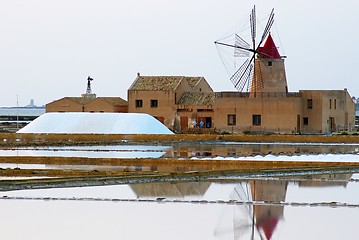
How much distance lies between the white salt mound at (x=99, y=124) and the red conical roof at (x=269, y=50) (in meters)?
4.43

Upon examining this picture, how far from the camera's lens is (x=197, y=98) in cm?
3123

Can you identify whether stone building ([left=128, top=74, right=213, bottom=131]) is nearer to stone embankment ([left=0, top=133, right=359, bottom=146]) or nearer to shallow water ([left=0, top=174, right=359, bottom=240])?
stone embankment ([left=0, top=133, right=359, bottom=146])

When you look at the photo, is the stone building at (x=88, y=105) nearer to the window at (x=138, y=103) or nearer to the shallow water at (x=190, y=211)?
the window at (x=138, y=103)

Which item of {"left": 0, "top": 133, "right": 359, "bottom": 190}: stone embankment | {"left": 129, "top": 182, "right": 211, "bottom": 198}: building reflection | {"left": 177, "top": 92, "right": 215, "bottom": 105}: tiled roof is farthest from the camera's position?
{"left": 177, "top": 92, "right": 215, "bottom": 105}: tiled roof

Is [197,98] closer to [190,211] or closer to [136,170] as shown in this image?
[136,170]

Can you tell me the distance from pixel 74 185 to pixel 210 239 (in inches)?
175

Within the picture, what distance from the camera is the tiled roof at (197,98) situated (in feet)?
101

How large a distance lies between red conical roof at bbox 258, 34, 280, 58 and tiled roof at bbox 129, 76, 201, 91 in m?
3.90

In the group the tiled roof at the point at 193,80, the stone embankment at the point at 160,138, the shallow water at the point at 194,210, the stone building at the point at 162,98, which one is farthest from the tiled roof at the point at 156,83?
the shallow water at the point at 194,210

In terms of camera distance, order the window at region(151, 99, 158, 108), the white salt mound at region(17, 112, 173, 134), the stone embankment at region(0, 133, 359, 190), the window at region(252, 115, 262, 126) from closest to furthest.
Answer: the stone embankment at region(0, 133, 359, 190) → the white salt mound at region(17, 112, 173, 134) → the window at region(252, 115, 262, 126) → the window at region(151, 99, 158, 108)

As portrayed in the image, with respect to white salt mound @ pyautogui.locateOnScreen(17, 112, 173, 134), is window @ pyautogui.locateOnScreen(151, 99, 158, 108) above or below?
above

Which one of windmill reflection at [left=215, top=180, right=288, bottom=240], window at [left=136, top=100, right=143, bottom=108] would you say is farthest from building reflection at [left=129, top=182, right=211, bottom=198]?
window at [left=136, top=100, right=143, bottom=108]

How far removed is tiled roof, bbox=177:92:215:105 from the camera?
30.7 metres

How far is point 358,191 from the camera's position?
428 inches
